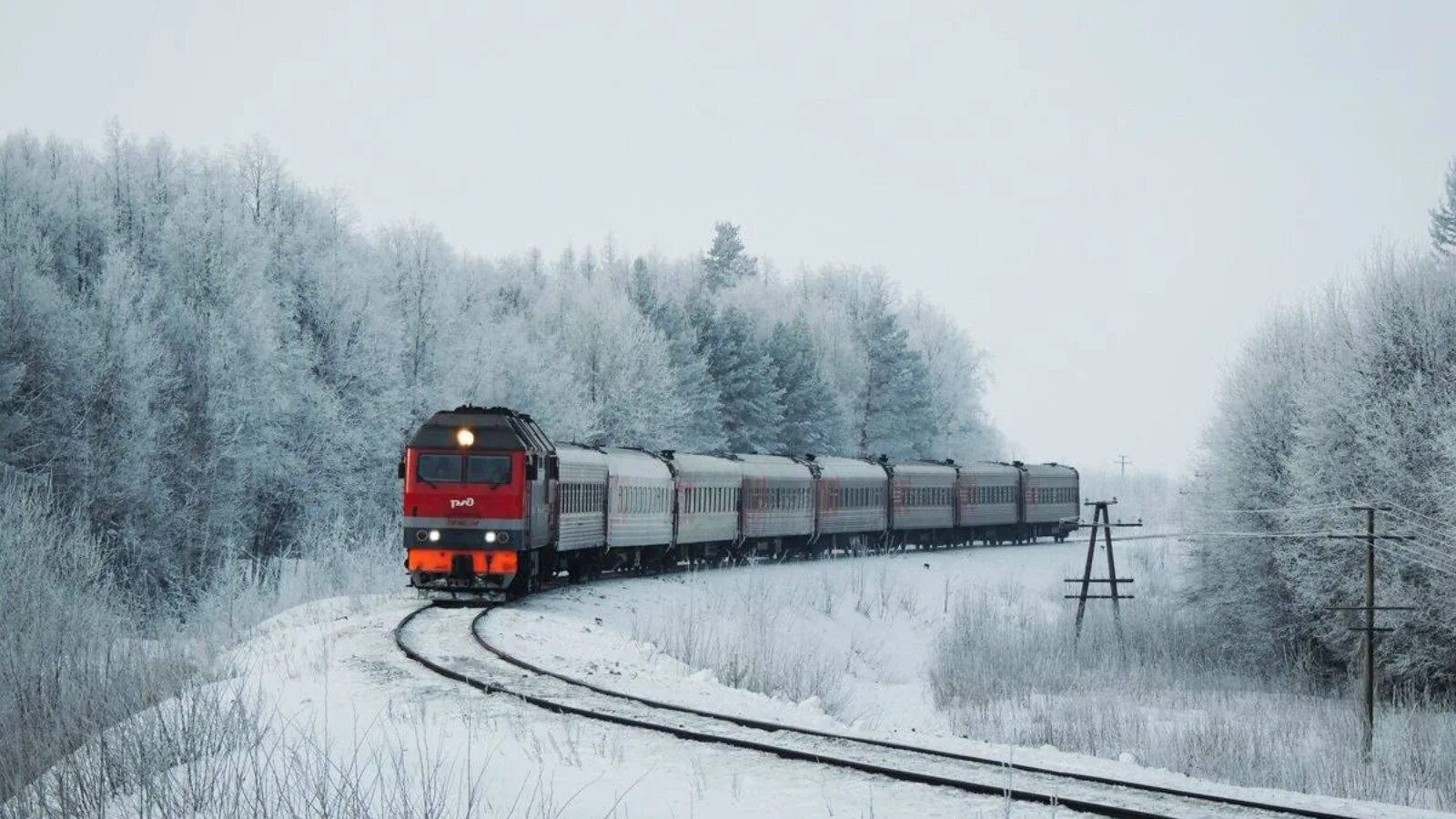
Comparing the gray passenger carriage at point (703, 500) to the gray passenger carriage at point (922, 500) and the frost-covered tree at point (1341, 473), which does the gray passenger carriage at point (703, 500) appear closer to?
the gray passenger carriage at point (922, 500)

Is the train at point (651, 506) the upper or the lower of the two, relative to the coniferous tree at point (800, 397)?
lower

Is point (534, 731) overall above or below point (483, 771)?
below

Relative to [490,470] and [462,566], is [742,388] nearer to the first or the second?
[490,470]

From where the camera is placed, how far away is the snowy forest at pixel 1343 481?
26391mm

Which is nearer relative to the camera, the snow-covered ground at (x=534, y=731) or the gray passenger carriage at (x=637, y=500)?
the snow-covered ground at (x=534, y=731)

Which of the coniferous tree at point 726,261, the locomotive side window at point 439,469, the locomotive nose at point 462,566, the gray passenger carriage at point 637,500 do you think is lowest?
the locomotive nose at point 462,566

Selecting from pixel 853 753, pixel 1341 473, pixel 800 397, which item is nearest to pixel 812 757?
pixel 853 753

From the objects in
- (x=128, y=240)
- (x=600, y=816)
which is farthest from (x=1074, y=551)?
(x=600, y=816)

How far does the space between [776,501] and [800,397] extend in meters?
33.5

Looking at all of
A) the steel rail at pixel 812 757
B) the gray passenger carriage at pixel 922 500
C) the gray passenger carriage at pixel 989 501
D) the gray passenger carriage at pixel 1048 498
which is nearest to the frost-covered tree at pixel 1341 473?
the steel rail at pixel 812 757

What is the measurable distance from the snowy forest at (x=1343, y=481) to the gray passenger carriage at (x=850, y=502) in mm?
Answer: 15043

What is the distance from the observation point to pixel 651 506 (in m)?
34.4

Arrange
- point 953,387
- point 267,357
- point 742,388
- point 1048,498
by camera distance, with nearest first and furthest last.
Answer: point 267,357
point 1048,498
point 742,388
point 953,387

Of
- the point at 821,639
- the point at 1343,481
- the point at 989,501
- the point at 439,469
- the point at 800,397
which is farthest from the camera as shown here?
the point at 800,397
